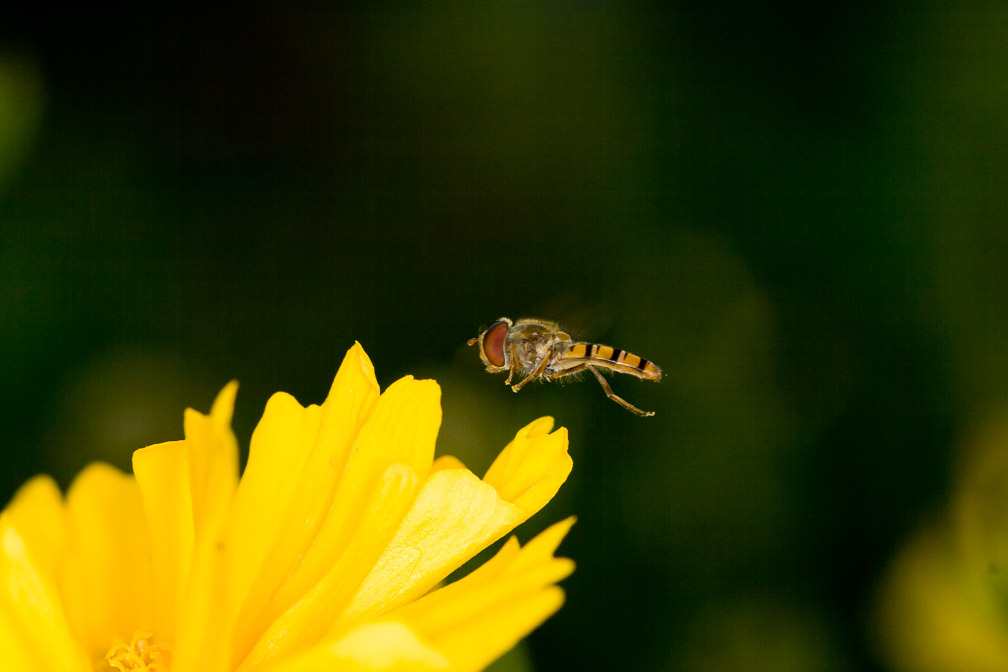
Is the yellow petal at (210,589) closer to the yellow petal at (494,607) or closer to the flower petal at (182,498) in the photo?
the flower petal at (182,498)

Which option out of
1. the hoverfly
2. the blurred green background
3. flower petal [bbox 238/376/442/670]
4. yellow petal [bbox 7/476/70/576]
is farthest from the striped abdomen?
yellow petal [bbox 7/476/70/576]

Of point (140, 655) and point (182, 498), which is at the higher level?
point (182, 498)

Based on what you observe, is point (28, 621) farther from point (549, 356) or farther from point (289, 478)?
point (549, 356)

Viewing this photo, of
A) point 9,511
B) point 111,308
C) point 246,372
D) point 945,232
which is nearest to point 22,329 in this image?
point 111,308

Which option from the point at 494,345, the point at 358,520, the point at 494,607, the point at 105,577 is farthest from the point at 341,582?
the point at 494,345

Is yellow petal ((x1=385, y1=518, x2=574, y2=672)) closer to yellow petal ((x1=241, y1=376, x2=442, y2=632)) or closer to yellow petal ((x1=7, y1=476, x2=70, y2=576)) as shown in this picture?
yellow petal ((x1=241, y1=376, x2=442, y2=632))

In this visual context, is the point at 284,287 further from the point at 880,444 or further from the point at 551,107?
the point at 880,444
